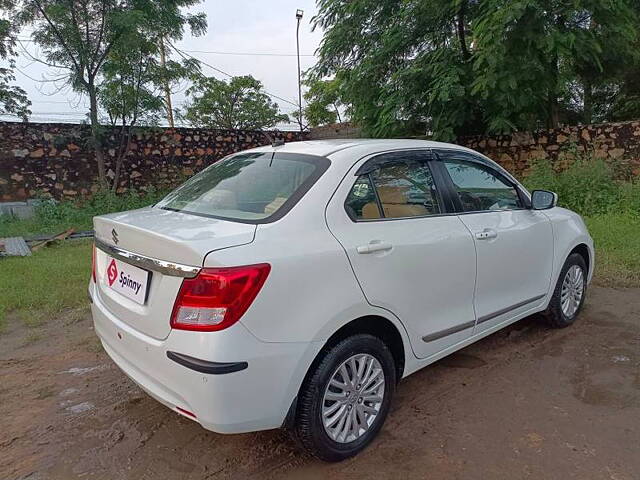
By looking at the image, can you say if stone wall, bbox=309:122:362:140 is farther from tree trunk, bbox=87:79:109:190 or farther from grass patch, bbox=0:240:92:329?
grass patch, bbox=0:240:92:329

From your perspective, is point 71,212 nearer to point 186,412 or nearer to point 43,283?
point 43,283

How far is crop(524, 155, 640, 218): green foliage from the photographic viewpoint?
7812mm

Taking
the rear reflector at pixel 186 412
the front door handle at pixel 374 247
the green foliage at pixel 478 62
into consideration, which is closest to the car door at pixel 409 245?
the front door handle at pixel 374 247

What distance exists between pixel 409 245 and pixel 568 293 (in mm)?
2200

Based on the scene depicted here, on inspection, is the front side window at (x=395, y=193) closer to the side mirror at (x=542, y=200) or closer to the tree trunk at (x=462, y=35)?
the side mirror at (x=542, y=200)

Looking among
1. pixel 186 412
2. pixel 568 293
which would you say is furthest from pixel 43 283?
pixel 568 293

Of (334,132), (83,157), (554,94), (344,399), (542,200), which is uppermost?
(554,94)

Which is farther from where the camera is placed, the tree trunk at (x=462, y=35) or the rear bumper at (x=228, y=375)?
the tree trunk at (x=462, y=35)

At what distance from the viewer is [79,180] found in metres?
10.5

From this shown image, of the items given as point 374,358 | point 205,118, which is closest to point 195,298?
point 374,358

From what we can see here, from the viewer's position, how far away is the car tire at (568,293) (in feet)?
12.1

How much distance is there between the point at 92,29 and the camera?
9531 mm

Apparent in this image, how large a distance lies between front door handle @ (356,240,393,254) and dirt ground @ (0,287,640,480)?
40.6 inches

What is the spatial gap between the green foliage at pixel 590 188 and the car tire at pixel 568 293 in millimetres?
4494
